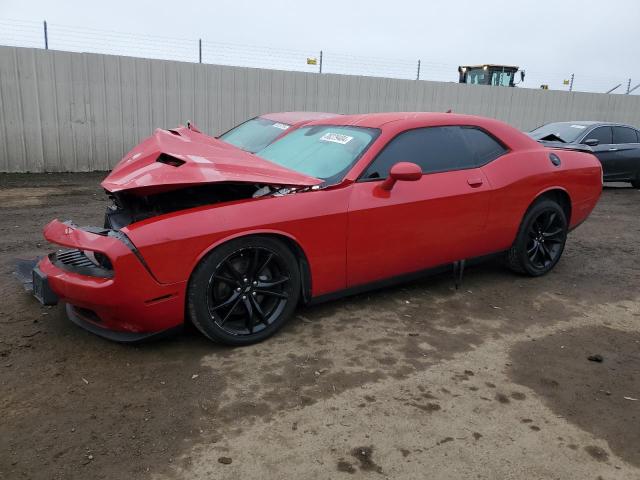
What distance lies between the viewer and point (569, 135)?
10.1m

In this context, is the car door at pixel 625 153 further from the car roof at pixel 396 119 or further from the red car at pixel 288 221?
the car roof at pixel 396 119

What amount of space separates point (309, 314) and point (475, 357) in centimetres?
124

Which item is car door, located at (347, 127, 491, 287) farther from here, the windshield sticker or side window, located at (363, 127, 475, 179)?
the windshield sticker

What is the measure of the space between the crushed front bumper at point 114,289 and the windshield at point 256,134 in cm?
386

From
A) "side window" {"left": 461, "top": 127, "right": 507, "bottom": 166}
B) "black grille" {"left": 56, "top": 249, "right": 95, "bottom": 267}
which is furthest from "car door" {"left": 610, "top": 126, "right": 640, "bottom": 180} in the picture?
"black grille" {"left": 56, "top": 249, "right": 95, "bottom": 267}

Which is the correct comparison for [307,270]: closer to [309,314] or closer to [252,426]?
[309,314]

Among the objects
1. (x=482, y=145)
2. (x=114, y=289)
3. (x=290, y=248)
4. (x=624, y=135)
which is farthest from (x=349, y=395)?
(x=624, y=135)

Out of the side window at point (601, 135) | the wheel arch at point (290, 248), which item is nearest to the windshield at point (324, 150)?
the wheel arch at point (290, 248)

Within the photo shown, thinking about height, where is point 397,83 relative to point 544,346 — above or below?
above

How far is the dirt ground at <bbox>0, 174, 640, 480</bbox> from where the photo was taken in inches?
94.7

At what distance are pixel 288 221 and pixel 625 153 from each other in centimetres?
969

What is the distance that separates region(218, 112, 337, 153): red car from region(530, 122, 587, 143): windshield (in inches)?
196

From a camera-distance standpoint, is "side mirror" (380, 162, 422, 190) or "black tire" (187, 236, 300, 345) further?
"side mirror" (380, 162, 422, 190)

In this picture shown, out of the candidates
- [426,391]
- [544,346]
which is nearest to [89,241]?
[426,391]
